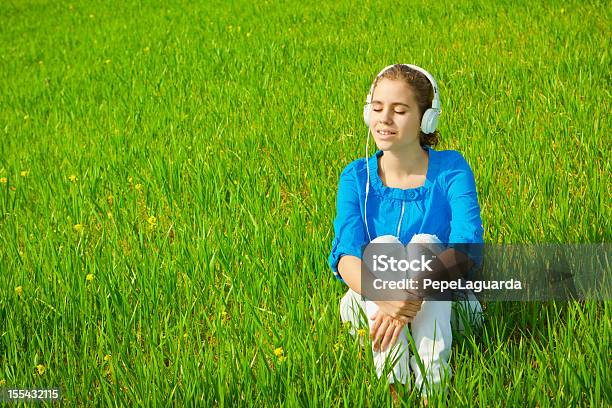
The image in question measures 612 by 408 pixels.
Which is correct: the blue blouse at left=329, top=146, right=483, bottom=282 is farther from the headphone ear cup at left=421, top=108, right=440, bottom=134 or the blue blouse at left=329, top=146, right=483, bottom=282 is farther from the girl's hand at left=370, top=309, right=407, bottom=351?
the girl's hand at left=370, top=309, right=407, bottom=351

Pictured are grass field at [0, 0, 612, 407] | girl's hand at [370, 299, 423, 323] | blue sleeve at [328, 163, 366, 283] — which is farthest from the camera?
blue sleeve at [328, 163, 366, 283]

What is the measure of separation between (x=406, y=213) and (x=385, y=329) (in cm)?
42

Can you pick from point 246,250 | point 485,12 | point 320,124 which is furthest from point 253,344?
point 485,12

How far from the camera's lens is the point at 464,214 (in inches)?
87.0

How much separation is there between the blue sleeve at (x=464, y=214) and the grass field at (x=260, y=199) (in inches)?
11.9

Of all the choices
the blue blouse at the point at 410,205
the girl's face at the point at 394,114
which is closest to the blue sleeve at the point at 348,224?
the blue blouse at the point at 410,205

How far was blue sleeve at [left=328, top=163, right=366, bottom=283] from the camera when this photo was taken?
2270 mm

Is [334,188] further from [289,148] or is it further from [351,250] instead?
[351,250]

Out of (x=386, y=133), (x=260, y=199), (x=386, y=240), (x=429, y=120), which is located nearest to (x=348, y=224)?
(x=386, y=240)

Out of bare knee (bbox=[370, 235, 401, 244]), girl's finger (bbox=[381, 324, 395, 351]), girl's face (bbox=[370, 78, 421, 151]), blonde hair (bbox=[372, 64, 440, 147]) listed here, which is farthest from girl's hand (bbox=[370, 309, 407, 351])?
blonde hair (bbox=[372, 64, 440, 147])

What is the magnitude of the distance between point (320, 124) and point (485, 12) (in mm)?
3627

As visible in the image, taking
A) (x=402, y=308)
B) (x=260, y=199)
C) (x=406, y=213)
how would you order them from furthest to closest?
(x=260, y=199) → (x=406, y=213) → (x=402, y=308)

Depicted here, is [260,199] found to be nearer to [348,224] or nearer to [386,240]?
[348,224]

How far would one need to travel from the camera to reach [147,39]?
7961 millimetres
